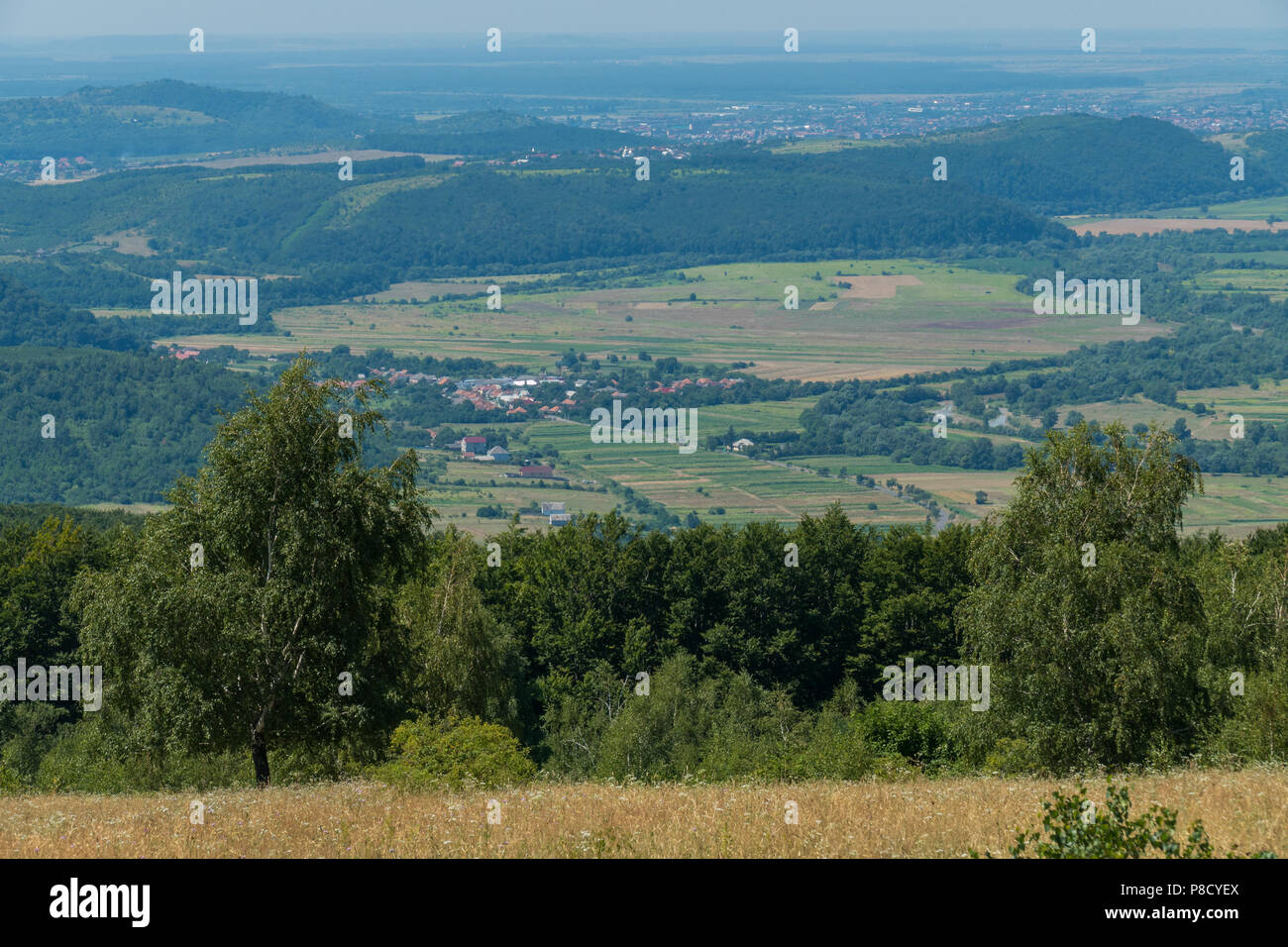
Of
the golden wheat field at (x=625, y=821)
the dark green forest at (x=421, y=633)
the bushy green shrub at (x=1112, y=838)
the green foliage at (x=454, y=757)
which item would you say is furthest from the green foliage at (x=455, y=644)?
the bushy green shrub at (x=1112, y=838)

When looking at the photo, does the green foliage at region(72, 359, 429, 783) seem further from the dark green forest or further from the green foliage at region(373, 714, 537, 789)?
the green foliage at region(373, 714, 537, 789)

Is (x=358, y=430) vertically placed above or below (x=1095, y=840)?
above

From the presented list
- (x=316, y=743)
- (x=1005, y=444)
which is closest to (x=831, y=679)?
(x=316, y=743)

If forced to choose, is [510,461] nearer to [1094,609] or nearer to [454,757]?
[454,757]

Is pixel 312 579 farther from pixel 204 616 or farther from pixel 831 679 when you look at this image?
pixel 831 679

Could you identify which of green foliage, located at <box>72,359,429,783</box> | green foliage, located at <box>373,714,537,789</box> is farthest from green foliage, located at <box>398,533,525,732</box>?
green foliage, located at <box>72,359,429,783</box>
